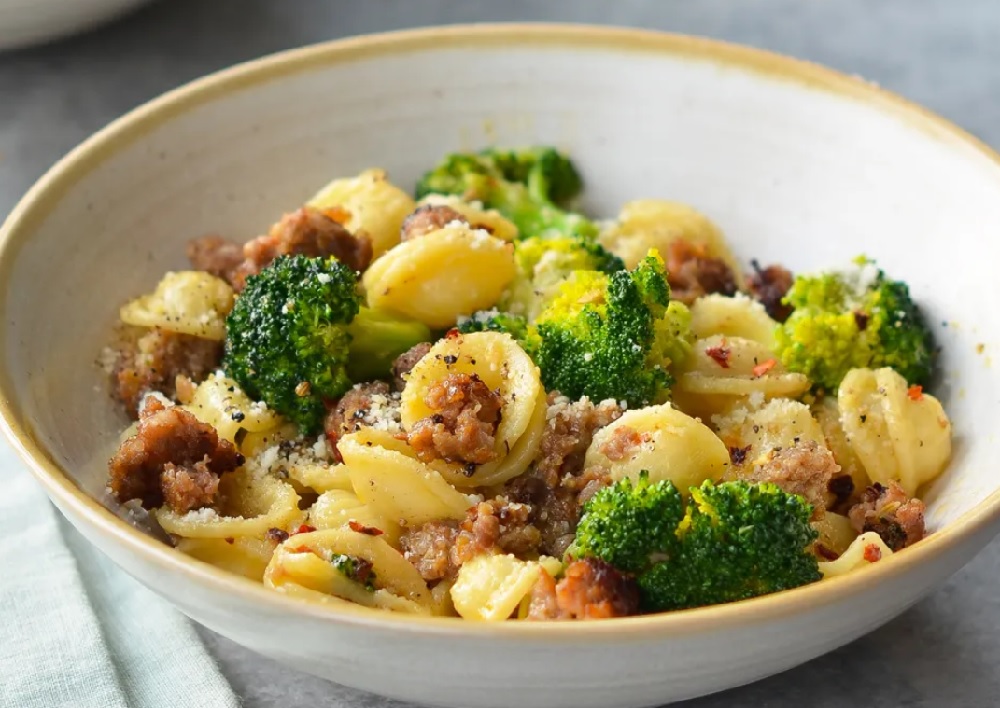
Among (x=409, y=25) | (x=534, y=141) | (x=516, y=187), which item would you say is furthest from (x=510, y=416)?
(x=409, y=25)

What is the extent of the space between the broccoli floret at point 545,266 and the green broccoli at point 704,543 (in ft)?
2.96

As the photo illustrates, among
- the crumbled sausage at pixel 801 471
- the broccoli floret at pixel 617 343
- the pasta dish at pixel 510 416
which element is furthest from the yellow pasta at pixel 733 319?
the crumbled sausage at pixel 801 471

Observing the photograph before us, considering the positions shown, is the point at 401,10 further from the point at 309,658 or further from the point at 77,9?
the point at 309,658

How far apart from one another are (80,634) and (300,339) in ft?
2.88

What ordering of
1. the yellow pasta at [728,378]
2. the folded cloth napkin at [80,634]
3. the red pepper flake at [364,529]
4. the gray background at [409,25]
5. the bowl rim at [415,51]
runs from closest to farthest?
the bowl rim at [415,51] < the red pepper flake at [364,529] < the folded cloth napkin at [80,634] < the yellow pasta at [728,378] < the gray background at [409,25]

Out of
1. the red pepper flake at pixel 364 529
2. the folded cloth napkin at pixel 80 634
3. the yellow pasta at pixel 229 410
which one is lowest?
the folded cloth napkin at pixel 80 634

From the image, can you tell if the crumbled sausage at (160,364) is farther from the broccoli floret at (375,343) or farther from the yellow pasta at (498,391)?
the yellow pasta at (498,391)

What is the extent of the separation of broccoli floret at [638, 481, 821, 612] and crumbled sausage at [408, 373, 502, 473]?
0.48 metres

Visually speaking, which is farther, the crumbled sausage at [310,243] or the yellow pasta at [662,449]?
the crumbled sausage at [310,243]

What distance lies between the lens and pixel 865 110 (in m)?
3.62

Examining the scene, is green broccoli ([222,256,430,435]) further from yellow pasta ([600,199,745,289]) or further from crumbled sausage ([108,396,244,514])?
yellow pasta ([600,199,745,289])

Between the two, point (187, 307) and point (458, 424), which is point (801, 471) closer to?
point (458, 424)

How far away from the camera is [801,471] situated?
2609 millimetres

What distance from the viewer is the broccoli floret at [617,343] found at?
9.18ft
